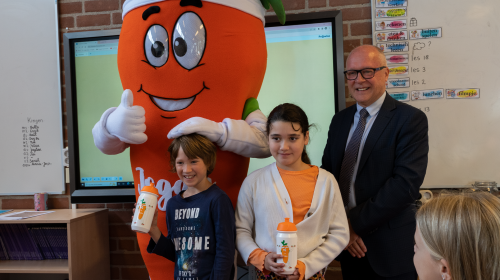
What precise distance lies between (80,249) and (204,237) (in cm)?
121

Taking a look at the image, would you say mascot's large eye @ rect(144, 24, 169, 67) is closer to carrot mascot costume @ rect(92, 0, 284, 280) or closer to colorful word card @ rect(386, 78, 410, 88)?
carrot mascot costume @ rect(92, 0, 284, 280)

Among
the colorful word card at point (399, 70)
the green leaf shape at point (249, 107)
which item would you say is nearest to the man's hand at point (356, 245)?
the green leaf shape at point (249, 107)

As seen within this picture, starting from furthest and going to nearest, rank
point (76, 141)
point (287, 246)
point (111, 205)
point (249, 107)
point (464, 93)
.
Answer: point (111, 205) → point (76, 141) → point (464, 93) → point (249, 107) → point (287, 246)

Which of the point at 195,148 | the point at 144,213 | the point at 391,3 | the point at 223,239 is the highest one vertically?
the point at 391,3

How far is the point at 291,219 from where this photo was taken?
Answer: 1281 millimetres

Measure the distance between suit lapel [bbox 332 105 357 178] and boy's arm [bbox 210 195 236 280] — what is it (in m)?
0.61

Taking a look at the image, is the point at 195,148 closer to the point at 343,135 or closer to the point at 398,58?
the point at 343,135

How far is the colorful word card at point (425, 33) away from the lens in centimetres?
212

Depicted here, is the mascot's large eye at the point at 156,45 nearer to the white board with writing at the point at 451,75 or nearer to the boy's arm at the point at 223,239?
the boy's arm at the point at 223,239

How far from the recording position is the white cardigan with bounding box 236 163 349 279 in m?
1.29

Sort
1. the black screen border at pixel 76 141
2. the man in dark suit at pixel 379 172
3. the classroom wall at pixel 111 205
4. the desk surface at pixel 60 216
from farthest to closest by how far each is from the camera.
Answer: the classroom wall at pixel 111 205
the black screen border at pixel 76 141
the desk surface at pixel 60 216
the man in dark suit at pixel 379 172

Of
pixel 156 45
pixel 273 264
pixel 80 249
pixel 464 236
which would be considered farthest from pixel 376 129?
pixel 80 249

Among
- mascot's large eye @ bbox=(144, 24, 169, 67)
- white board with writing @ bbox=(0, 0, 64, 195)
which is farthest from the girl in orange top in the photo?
white board with writing @ bbox=(0, 0, 64, 195)

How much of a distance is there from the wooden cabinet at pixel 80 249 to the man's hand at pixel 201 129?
1138 mm
